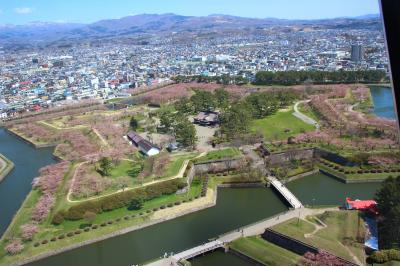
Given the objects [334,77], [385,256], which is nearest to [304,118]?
[334,77]

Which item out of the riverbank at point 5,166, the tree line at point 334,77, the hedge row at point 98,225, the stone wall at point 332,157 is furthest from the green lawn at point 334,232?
the tree line at point 334,77

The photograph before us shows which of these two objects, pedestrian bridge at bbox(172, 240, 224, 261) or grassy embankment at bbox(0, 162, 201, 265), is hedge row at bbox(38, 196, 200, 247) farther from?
pedestrian bridge at bbox(172, 240, 224, 261)

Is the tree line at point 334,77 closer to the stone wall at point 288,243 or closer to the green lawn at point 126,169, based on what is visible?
the green lawn at point 126,169

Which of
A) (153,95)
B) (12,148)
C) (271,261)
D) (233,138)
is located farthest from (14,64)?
(271,261)

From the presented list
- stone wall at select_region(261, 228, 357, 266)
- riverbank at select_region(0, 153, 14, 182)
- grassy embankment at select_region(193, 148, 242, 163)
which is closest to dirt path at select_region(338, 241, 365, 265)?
stone wall at select_region(261, 228, 357, 266)

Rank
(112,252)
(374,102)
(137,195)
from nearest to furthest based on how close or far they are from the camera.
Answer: (112,252), (137,195), (374,102)

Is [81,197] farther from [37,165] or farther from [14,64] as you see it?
[14,64]

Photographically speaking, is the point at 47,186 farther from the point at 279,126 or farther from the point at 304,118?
the point at 304,118
